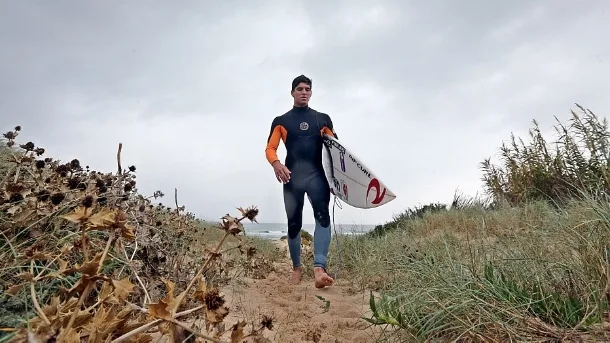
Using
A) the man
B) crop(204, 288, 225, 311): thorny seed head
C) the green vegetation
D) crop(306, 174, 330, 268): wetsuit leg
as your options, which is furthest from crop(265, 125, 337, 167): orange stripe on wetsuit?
crop(204, 288, 225, 311): thorny seed head

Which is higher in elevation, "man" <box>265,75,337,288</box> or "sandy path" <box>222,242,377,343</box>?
"man" <box>265,75,337,288</box>

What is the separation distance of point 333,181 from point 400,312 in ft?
10.2

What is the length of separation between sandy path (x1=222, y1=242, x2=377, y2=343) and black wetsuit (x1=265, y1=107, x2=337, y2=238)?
27.1 inches

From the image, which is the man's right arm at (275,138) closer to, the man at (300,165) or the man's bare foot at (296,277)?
the man at (300,165)

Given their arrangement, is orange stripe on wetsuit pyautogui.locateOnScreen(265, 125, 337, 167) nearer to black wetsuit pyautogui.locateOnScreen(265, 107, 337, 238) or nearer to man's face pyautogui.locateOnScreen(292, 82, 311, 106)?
black wetsuit pyautogui.locateOnScreen(265, 107, 337, 238)

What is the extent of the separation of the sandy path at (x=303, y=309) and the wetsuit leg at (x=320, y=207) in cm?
42

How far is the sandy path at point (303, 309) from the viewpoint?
7.66 feet

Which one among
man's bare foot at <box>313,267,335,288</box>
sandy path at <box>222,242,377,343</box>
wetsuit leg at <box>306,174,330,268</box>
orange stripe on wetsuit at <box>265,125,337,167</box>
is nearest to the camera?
sandy path at <box>222,242,377,343</box>

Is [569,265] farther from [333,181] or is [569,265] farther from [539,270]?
[333,181]

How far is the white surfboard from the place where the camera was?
14.8ft

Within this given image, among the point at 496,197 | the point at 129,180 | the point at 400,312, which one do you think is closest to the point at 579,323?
the point at 400,312

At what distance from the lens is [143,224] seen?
261 cm

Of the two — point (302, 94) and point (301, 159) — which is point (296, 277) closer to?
point (301, 159)

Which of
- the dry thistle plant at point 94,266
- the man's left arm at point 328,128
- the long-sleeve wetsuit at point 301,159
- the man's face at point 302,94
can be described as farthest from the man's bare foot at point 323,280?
the man's face at point 302,94
